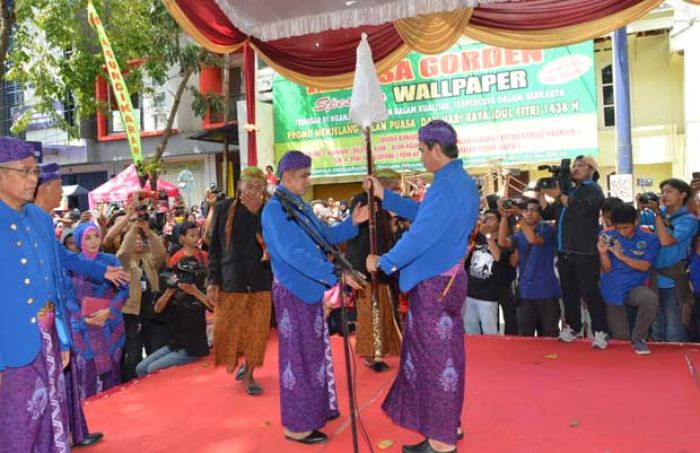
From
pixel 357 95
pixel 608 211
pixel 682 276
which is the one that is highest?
pixel 357 95

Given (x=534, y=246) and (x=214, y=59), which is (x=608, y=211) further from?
(x=214, y=59)

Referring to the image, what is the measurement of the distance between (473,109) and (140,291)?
33.1 ft

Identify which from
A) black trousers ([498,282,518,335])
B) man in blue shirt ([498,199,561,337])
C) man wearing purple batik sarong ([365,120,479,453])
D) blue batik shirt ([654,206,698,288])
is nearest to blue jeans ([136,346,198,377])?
man wearing purple batik sarong ([365,120,479,453])

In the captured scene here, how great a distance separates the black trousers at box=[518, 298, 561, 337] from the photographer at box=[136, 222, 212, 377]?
2940mm

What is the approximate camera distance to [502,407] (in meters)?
4.02

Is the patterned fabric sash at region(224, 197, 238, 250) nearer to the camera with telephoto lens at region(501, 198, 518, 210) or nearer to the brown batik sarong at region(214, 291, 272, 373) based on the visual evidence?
the brown batik sarong at region(214, 291, 272, 373)

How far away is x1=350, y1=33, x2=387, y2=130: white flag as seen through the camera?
11.7 ft

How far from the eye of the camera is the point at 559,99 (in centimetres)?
1268

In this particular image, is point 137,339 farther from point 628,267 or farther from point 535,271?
point 628,267

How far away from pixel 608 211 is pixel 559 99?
8192 millimetres

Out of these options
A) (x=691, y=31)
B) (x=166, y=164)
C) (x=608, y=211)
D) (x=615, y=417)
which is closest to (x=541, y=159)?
(x=691, y=31)

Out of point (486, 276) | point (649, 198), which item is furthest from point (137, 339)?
point (649, 198)

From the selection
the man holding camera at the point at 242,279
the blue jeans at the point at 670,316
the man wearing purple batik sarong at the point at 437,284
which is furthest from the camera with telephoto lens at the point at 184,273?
the blue jeans at the point at 670,316

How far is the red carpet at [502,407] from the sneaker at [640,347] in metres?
0.06
